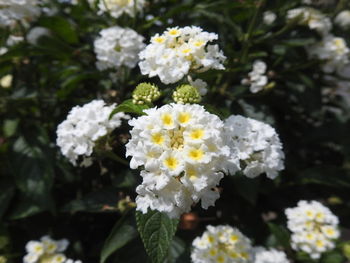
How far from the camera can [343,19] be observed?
6.39ft

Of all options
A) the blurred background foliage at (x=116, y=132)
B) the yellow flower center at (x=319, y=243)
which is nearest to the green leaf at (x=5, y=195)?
the blurred background foliage at (x=116, y=132)

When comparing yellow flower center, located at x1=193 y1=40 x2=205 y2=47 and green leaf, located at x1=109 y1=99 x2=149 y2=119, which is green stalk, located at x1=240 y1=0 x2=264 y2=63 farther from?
green leaf, located at x1=109 y1=99 x2=149 y2=119

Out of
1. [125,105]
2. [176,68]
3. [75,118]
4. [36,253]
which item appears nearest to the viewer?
[125,105]

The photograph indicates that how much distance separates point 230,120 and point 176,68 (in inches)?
9.9

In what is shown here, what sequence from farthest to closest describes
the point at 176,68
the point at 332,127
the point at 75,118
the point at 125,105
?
1. the point at 332,127
2. the point at 75,118
3. the point at 176,68
4. the point at 125,105

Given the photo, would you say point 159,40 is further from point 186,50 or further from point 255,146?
point 255,146

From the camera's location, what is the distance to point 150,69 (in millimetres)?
1095

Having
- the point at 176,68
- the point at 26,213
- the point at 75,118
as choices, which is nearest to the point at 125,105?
the point at 176,68

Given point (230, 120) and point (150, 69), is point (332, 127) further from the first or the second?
point (150, 69)

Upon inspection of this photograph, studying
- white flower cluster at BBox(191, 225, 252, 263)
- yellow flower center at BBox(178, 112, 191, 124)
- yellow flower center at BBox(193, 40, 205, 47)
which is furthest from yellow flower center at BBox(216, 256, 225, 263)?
yellow flower center at BBox(193, 40, 205, 47)

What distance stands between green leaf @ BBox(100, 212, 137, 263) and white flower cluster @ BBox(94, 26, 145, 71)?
0.61 m

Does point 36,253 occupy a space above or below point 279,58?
below

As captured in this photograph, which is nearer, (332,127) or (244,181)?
(244,181)

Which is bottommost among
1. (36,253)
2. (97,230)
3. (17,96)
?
(97,230)
